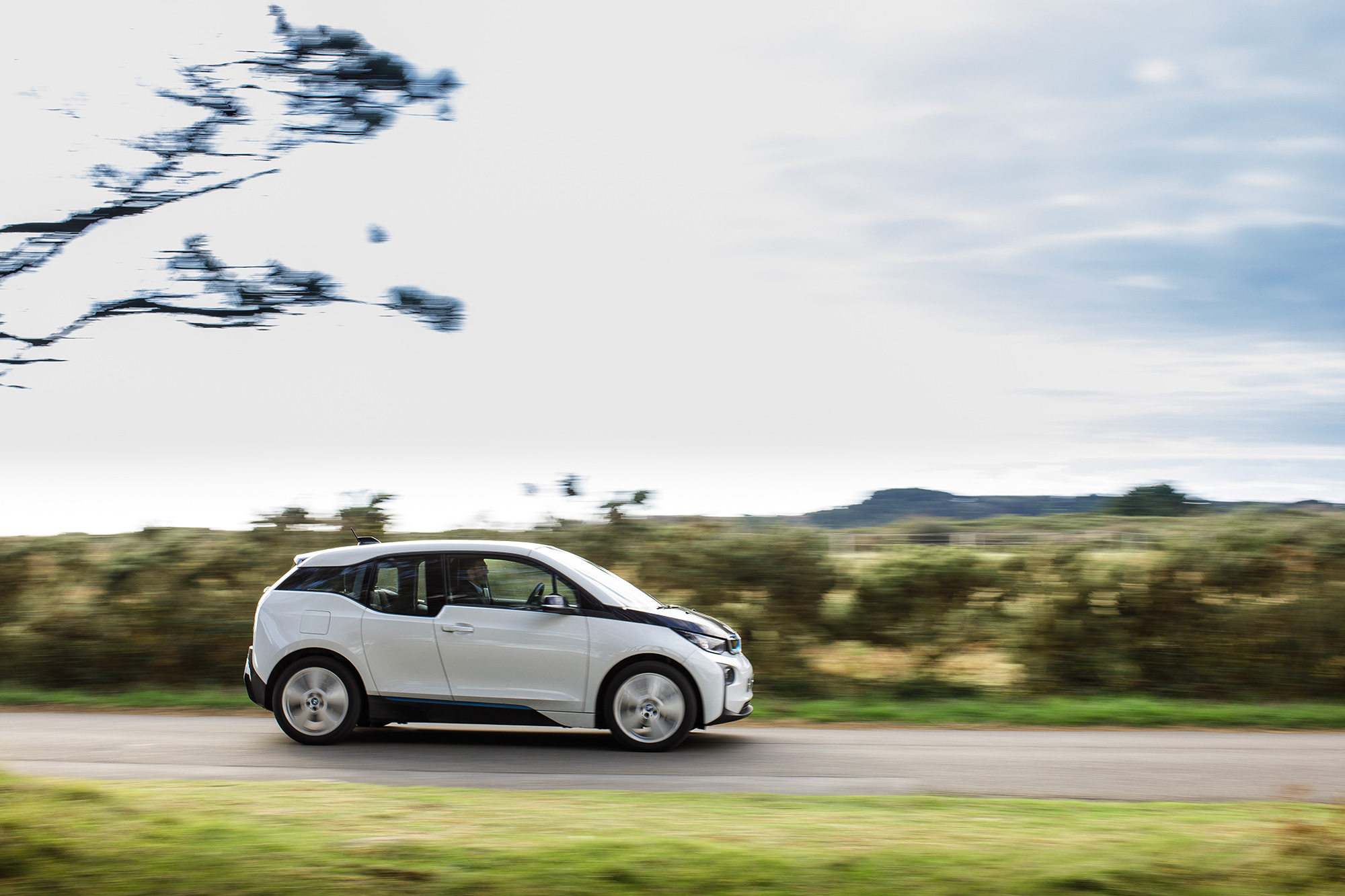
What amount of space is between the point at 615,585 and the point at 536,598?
30.9 inches

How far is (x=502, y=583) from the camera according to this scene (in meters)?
9.61

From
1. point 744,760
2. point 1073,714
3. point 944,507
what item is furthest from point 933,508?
point 744,760

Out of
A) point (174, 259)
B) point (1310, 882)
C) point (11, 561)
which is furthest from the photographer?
point (11, 561)

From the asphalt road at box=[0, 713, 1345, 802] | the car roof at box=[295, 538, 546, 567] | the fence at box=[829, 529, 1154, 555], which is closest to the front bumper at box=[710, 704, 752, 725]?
the asphalt road at box=[0, 713, 1345, 802]

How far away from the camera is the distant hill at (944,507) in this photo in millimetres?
13242

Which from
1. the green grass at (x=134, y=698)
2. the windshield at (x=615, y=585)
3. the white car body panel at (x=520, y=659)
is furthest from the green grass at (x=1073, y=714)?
the green grass at (x=134, y=698)

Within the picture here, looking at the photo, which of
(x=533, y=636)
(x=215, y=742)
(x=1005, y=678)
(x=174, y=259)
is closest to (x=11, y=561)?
(x=215, y=742)

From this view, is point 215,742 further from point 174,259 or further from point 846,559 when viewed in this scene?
point 846,559

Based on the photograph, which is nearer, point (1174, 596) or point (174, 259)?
point (174, 259)

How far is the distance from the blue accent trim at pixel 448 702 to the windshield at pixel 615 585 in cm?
115

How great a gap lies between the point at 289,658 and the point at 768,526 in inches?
224

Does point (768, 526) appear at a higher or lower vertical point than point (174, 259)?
lower

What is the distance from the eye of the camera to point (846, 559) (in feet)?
42.5

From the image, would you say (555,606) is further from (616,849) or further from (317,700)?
(616,849)
